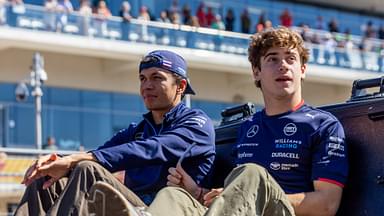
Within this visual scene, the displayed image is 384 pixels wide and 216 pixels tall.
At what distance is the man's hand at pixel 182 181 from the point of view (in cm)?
483

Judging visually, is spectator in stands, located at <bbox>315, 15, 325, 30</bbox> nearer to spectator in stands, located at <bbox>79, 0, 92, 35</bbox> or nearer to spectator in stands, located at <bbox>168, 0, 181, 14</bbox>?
spectator in stands, located at <bbox>168, 0, 181, 14</bbox>

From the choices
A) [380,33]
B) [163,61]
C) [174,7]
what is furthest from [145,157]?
[380,33]

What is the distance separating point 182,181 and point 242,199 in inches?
46.0

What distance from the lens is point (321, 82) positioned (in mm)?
34594

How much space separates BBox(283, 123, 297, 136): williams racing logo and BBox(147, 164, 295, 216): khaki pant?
0.80m

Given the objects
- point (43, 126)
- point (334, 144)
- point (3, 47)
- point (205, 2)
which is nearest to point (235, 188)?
point (334, 144)

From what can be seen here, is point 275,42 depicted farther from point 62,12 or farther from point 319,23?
point 319,23

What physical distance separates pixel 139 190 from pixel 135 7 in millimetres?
27849

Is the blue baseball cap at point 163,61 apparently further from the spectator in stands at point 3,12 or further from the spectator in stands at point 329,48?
the spectator in stands at point 329,48

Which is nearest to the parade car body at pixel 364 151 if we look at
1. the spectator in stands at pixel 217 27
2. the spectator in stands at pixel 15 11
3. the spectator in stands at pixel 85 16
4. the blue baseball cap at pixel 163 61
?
the blue baseball cap at pixel 163 61

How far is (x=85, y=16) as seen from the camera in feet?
86.5

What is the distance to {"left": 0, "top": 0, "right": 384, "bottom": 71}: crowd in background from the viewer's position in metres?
26.3

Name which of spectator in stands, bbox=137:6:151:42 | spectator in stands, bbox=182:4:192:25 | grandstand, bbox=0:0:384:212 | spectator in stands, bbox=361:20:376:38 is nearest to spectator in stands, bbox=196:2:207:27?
spectator in stands, bbox=182:4:192:25

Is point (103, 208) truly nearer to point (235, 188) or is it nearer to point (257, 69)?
point (235, 188)
